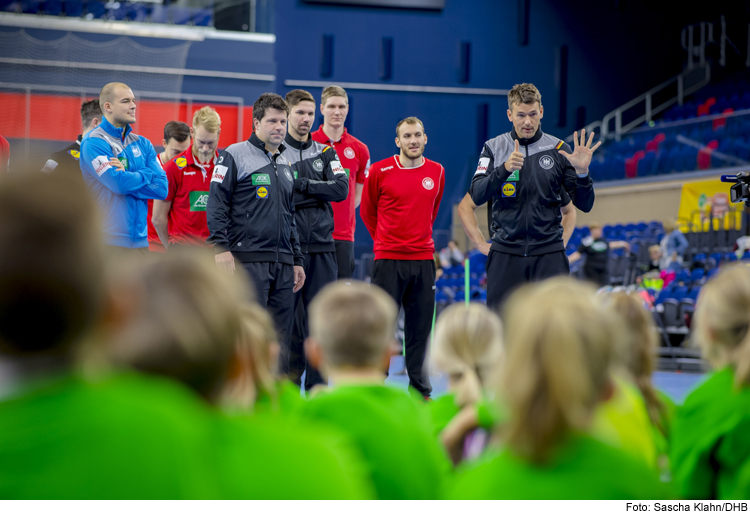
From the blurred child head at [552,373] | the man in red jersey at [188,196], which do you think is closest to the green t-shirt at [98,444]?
the blurred child head at [552,373]

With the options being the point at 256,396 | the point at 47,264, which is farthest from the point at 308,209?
the point at 47,264

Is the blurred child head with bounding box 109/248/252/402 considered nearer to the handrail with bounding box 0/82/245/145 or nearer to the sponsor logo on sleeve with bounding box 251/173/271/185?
the sponsor logo on sleeve with bounding box 251/173/271/185

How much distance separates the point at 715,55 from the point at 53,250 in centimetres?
2310

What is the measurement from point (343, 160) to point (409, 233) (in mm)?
855

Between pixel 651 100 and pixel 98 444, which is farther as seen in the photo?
pixel 651 100

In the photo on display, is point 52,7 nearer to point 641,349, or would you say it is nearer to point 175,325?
point 641,349

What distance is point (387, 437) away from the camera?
1.62 metres

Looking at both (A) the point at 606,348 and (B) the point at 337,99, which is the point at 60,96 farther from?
(A) the point at 606,348

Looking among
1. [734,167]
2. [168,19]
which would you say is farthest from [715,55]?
[168,19]

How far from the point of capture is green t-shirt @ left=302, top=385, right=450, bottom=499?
5.24ft

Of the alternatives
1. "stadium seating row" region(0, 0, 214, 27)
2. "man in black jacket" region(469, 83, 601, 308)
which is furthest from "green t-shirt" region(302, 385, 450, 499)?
"stadium seating row" region(0, 0, 214, 27)

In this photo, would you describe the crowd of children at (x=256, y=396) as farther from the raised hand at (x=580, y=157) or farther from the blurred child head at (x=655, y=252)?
the blurred child head at (x=655, y=252)

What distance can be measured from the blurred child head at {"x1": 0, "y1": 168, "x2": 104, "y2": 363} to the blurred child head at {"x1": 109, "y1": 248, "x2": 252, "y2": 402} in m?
0.11

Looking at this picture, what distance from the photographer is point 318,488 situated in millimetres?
1039
